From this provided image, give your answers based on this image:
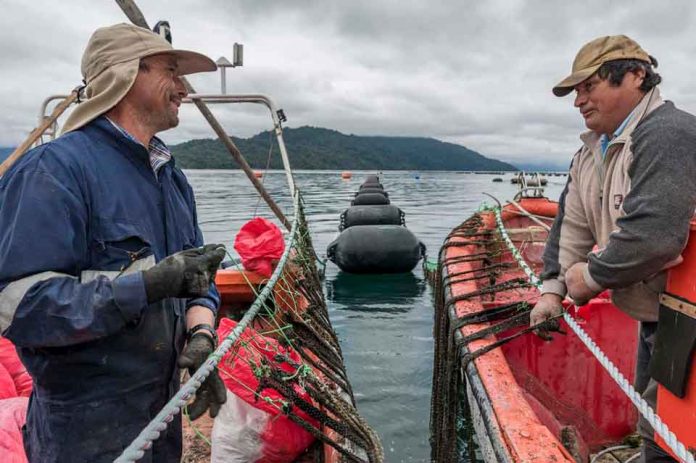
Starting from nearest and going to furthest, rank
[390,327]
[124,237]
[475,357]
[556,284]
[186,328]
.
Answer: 1. [124,237]
2. [186,328]
3. [556,284]
4. [475,357]
5. [390,327]

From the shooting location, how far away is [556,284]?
3.17 m

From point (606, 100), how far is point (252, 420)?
264 cm

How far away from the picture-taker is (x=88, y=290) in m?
1.67

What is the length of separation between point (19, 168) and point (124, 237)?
0.41 metres

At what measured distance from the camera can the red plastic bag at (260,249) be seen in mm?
5434

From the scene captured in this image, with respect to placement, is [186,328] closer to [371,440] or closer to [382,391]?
[371,440]

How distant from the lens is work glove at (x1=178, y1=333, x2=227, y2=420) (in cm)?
212

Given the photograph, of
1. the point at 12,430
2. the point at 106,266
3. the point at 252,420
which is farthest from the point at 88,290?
the point at 252,420

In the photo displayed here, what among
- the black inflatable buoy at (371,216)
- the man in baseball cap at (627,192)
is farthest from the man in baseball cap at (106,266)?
the black inflatable buoy at (371,216)

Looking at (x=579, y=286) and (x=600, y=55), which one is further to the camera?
(x=579, y=286)

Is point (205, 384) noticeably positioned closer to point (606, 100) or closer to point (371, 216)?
point (606, 100)

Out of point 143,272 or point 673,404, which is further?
point 673,404

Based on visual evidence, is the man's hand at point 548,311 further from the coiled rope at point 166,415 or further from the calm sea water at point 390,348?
the calm sea water at point 390,348

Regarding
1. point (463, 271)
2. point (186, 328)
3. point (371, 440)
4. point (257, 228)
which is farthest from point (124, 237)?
point (463, 271)
